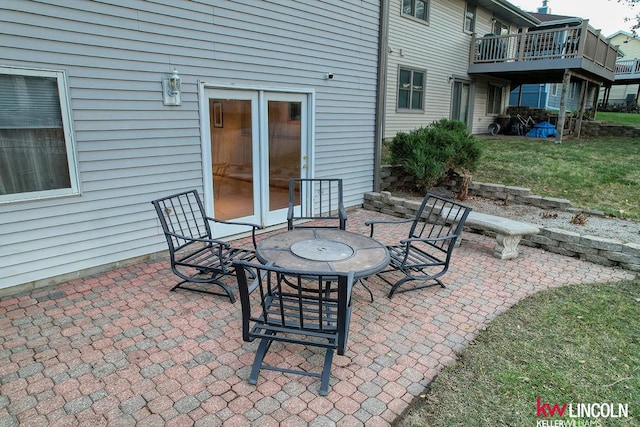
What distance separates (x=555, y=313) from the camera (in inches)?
146

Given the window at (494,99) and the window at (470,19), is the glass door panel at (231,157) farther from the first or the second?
the window at (494,99)

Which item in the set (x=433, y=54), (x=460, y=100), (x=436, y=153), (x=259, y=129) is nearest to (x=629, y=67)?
(x=460, y=100)

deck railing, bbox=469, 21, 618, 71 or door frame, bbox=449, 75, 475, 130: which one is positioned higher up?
deck railing, bbox=469, 21, 618, 71

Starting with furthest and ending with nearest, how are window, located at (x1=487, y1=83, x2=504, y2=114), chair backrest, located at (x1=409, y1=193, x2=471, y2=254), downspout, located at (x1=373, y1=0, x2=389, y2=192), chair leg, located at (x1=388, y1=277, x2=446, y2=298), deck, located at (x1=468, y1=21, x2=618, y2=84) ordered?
window, located at (x1=487, y1=83, x2=504, y2=114)
deck, located at (x1=468, y1=21, x2=618, y2=84)
downspout, located at (x1=373, y1=0, x2=389, y2=192)
chair backrest, located at (x1=409, y1=193, x2=471, y2=254)
chair leg, located at (x1=388, y1=277, x2=446, y2=298)

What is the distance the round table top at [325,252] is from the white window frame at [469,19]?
13.6 m

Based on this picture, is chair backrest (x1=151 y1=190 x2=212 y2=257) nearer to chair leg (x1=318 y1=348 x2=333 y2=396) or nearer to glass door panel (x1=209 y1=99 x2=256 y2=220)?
glass door panel (x1=209 y1=99 x2=256 y2=220)

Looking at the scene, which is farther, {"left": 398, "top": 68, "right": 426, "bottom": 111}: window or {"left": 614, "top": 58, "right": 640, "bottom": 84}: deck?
{"left": 614, "top": 58, "right": 640, "bottom": 84}: deck

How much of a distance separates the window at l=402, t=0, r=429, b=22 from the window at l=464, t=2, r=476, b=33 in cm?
250

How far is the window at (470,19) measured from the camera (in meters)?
Result: 14.6

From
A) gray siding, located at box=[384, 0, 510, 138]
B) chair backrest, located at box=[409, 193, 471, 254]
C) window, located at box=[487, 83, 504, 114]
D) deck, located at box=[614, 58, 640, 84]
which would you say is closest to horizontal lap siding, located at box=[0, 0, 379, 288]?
chair backrest, located at box=[409, 193, 471, 254]

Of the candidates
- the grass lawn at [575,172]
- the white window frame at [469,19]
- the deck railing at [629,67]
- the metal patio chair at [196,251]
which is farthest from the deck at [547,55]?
the metal patio chair at [196,251]

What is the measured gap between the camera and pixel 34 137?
3.85 meters

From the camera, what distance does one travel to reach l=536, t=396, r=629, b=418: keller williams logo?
2.47m

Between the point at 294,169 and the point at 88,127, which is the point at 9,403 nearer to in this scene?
the point at 88,127
